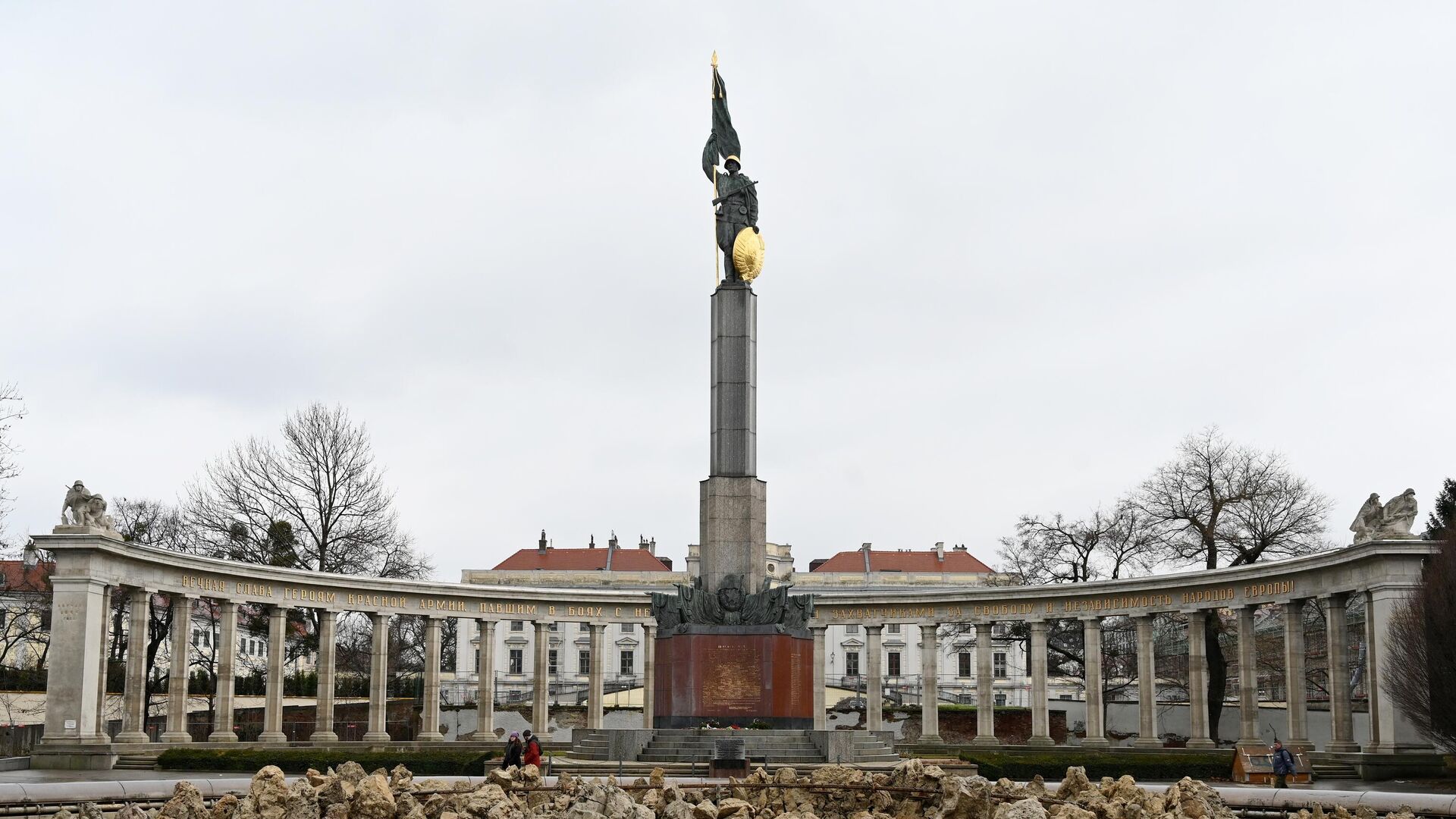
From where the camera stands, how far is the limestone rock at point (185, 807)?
769 inches

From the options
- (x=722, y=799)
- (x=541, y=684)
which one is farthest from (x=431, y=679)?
(x=722, y=799)

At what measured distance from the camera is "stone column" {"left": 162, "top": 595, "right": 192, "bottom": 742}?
4781cm

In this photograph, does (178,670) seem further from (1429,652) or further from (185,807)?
(1429,652)

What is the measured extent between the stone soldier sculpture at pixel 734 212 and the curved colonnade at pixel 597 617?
49.5ft

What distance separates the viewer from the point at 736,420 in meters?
39.8

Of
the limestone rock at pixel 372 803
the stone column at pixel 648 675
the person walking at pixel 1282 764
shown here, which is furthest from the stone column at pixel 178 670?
the person walking at pixel 1282 764

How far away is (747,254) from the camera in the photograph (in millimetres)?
40469

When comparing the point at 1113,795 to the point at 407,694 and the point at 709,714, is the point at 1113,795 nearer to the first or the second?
the point at 709,714

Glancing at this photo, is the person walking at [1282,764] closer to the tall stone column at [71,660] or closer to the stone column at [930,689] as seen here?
the stone column at [930,689]

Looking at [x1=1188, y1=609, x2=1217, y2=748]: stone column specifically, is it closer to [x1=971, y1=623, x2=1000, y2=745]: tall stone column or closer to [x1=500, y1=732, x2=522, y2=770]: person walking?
[x1=971, y1=623, x2=1000, y2=745]: tall stone column

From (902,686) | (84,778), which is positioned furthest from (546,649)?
(902,686)

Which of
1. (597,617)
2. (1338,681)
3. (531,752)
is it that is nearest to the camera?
(531,752)

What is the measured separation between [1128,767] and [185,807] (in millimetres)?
26831

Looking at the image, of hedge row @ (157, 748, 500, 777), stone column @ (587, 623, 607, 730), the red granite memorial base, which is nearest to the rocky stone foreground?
the red granite memorial base
